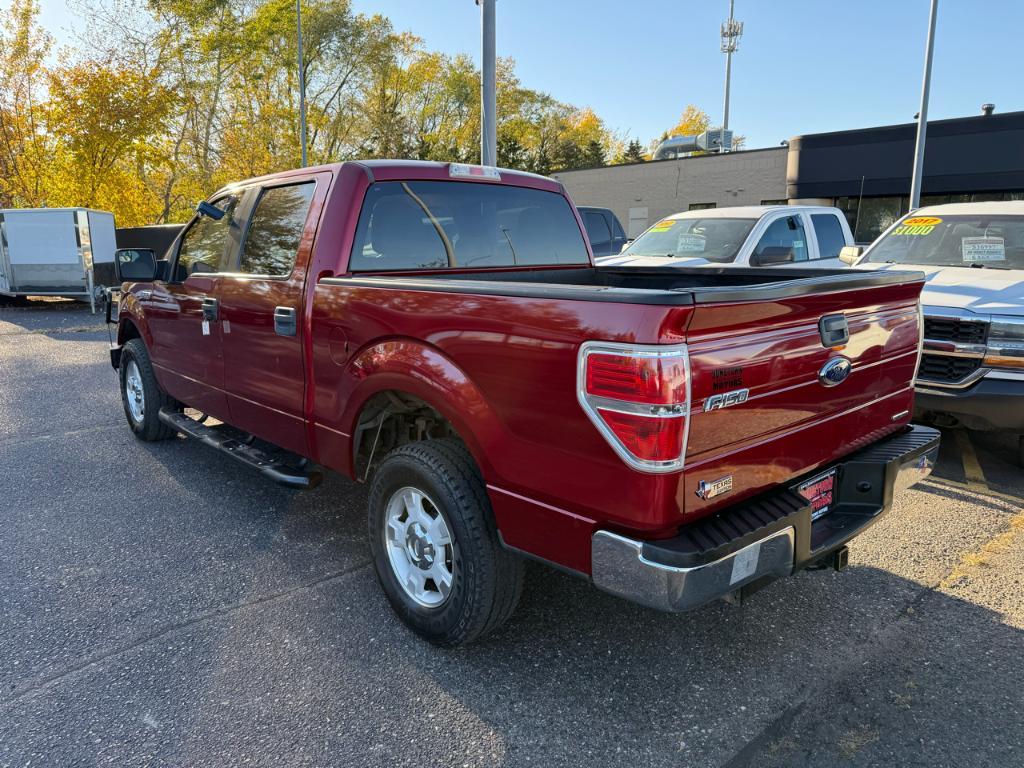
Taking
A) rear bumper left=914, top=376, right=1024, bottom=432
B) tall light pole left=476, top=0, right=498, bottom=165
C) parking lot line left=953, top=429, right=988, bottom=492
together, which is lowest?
parking lot line left=953, top=429, right=988, bottom=492

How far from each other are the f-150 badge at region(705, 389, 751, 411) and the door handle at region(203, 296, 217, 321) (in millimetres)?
3220

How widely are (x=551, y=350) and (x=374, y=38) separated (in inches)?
1964

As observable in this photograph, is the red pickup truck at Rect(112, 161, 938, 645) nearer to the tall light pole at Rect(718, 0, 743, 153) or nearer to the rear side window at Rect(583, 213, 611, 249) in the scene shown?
the rear side window at Rect(583, 213, 611, 249)

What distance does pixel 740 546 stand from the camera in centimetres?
227

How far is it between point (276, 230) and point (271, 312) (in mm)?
530

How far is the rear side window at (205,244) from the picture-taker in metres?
4.50

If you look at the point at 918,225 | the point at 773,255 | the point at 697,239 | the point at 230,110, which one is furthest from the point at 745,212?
the point at 230,110

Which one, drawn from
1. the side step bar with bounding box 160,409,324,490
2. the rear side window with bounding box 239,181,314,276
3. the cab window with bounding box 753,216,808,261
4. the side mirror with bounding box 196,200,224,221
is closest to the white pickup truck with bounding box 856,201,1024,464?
the cab window with bounding box 753,216,808,261

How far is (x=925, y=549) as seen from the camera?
396cm

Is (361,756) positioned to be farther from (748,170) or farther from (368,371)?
(748,170)

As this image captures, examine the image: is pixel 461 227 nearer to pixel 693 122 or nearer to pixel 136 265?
pixel 136 265

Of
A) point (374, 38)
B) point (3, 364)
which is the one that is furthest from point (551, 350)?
point (374, 38)

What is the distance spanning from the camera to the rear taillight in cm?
208

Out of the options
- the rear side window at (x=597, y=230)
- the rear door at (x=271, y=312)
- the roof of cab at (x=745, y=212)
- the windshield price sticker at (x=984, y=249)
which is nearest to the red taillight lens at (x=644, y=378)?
the rear door at (x=271, y=312)
